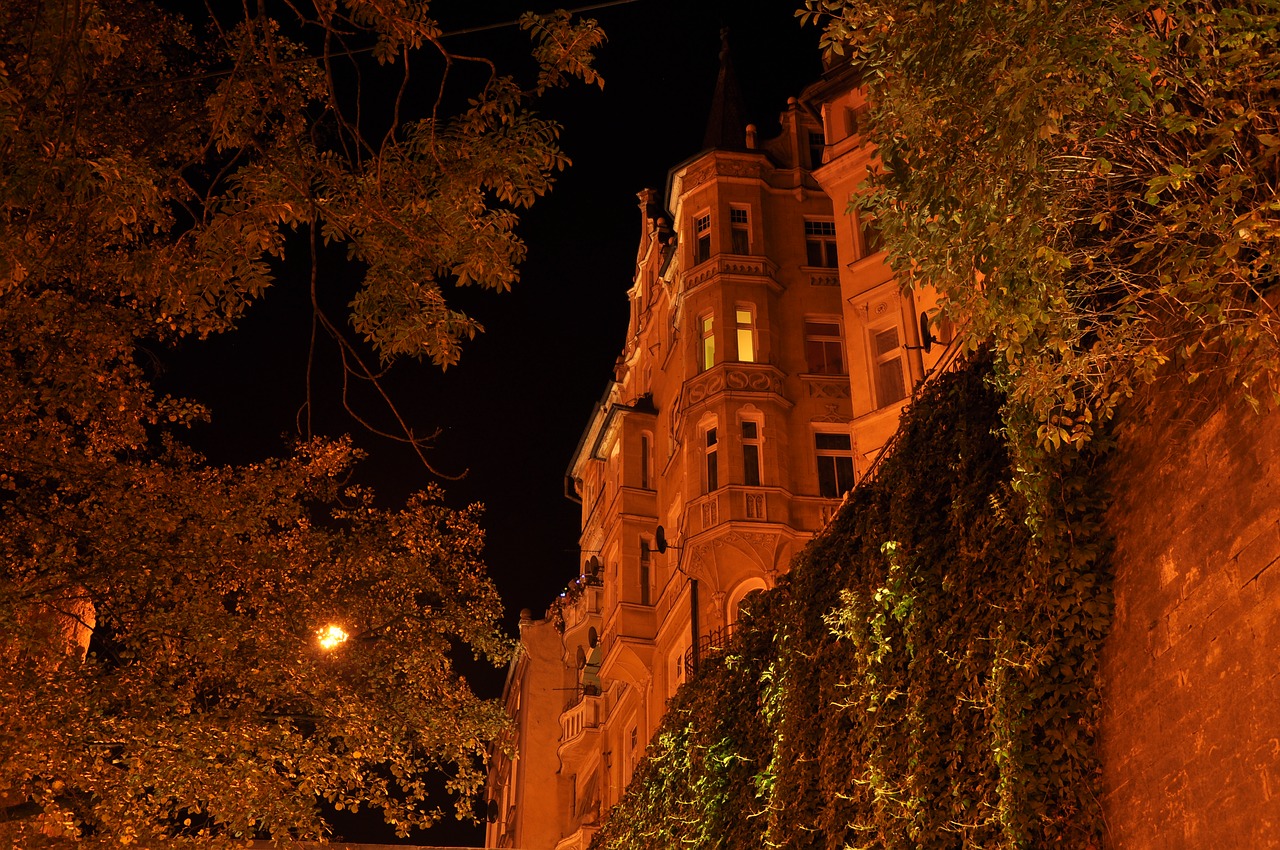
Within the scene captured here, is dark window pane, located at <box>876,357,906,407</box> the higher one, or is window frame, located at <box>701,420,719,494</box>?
window frame, located at <box>701,420,719,494</box>

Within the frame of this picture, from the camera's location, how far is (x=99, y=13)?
11.6 meters

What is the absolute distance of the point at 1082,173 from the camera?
8.93m

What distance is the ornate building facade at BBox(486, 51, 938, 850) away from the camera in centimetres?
2578

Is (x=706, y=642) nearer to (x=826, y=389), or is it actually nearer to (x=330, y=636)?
(x=826, y=389)

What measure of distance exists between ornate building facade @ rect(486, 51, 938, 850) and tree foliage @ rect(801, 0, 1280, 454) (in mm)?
12347

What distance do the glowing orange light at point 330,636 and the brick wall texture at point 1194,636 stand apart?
33.5ft

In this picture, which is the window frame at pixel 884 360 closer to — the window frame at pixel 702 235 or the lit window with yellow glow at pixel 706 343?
the lit window with yellow glow at pixel 706 343

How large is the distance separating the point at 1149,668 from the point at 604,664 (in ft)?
90.2

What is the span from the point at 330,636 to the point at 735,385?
47.6ft

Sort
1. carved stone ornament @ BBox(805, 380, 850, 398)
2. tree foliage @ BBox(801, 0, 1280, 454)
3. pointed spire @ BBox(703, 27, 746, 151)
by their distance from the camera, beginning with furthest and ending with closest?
pointed spire @ BBox(703, 27, 746, 151) → carved stone ornament @ BBox(805, 380, 850, 398) → tree foliage @ BBox(801, 0, 1280, 454)

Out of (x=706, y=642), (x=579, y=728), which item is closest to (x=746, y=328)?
(x=706, y=642)

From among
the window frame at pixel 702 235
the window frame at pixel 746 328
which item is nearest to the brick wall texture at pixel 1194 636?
the window frame at pixel 746 328

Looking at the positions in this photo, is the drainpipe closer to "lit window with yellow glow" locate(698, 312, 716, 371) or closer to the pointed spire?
"lit window with yellow glow" locate(698, 312, 716, 371)

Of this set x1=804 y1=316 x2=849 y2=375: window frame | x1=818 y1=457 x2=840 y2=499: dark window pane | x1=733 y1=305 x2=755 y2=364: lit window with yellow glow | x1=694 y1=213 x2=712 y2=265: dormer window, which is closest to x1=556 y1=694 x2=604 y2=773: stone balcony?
x1=818 y1=457 x2=840 y2=499: dark window pane
